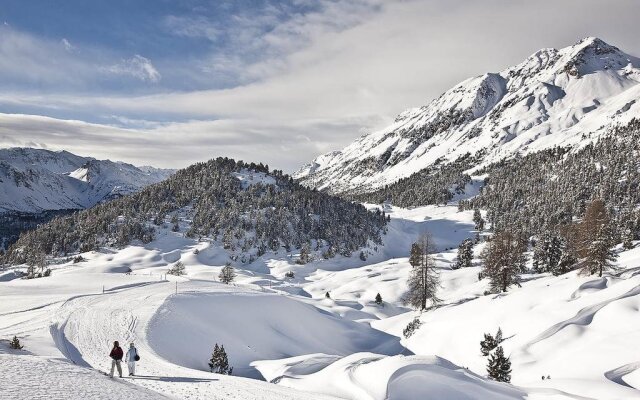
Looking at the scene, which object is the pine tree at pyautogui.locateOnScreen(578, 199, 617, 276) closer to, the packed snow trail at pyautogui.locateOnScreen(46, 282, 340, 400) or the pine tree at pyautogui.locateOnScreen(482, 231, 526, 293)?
the pine tree at pyautogui.locateOnScreen(482, 231, 526, 293)

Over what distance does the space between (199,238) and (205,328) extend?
4102 inches

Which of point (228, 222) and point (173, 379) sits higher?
point (228, 222)

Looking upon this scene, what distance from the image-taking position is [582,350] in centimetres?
2750

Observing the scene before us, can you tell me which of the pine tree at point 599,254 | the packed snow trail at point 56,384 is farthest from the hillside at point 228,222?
the packed snow trail at point 56,384

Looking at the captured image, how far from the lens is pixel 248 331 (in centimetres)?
4353

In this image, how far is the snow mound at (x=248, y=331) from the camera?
34.9 m

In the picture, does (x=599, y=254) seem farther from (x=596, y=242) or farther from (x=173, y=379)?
(x=173, y=379)

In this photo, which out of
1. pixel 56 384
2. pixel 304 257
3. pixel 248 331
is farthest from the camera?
pixel 304 257

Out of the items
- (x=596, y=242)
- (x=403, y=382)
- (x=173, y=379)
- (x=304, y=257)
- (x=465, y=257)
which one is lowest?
(x=304, y=257)

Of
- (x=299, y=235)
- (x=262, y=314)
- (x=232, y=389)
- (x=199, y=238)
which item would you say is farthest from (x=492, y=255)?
(x=199, y=238)

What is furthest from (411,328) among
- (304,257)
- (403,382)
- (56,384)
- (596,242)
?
(304,257)

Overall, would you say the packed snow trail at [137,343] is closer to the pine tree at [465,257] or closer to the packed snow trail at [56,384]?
the packed snow trail at [56,384]

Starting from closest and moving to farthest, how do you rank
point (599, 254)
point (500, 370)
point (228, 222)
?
point (500, 370), point (599, 254), point (228, 222)

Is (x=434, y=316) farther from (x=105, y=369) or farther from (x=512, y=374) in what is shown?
(x=105, y=369)
